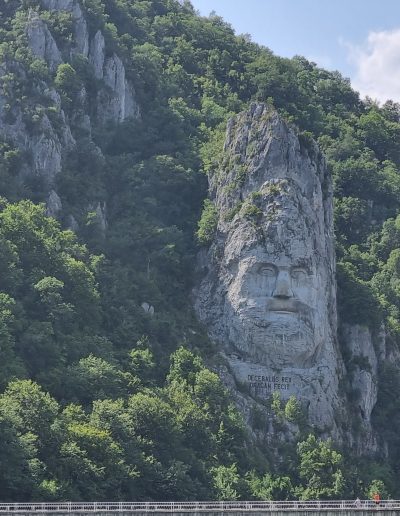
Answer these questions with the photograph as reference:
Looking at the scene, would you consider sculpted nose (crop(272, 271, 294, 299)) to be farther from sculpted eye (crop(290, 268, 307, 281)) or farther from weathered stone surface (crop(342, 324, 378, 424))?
weathered stone surface (crop(342, 324, 378, 424))

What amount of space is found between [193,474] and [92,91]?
148 ft

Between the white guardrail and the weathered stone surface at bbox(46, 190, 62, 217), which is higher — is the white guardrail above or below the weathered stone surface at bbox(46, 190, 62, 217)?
below

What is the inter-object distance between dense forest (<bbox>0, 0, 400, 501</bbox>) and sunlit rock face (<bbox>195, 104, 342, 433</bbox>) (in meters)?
2.10

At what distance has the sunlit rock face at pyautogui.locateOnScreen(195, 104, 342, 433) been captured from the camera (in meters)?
101

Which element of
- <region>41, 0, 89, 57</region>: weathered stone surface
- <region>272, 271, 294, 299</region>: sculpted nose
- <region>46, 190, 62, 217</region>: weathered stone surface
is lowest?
<region>272, 271, 294, 299</region>: sculpted nose

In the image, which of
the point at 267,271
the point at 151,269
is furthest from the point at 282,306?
the point at 151,269

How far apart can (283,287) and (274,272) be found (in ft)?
5.31

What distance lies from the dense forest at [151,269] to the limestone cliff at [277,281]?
217 cm

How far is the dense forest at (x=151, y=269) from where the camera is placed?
273 feet

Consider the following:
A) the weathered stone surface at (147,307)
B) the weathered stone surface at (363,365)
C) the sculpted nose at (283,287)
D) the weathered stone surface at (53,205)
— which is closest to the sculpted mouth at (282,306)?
the sculpted nose at (283,287)

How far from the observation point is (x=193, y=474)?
87.2 metres

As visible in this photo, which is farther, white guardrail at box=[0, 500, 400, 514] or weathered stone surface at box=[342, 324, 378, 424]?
weathered stone surface at box=[342, 324, 378, 424]

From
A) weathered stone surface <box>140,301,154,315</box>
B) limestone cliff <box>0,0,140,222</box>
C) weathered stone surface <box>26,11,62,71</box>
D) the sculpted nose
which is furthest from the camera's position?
weathered stone surface <box>26,11,62,71</box>

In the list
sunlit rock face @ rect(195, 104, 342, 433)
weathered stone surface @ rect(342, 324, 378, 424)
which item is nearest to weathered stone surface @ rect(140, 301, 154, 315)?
sunlit rock face @ rect(195, 104, 342, 433)
